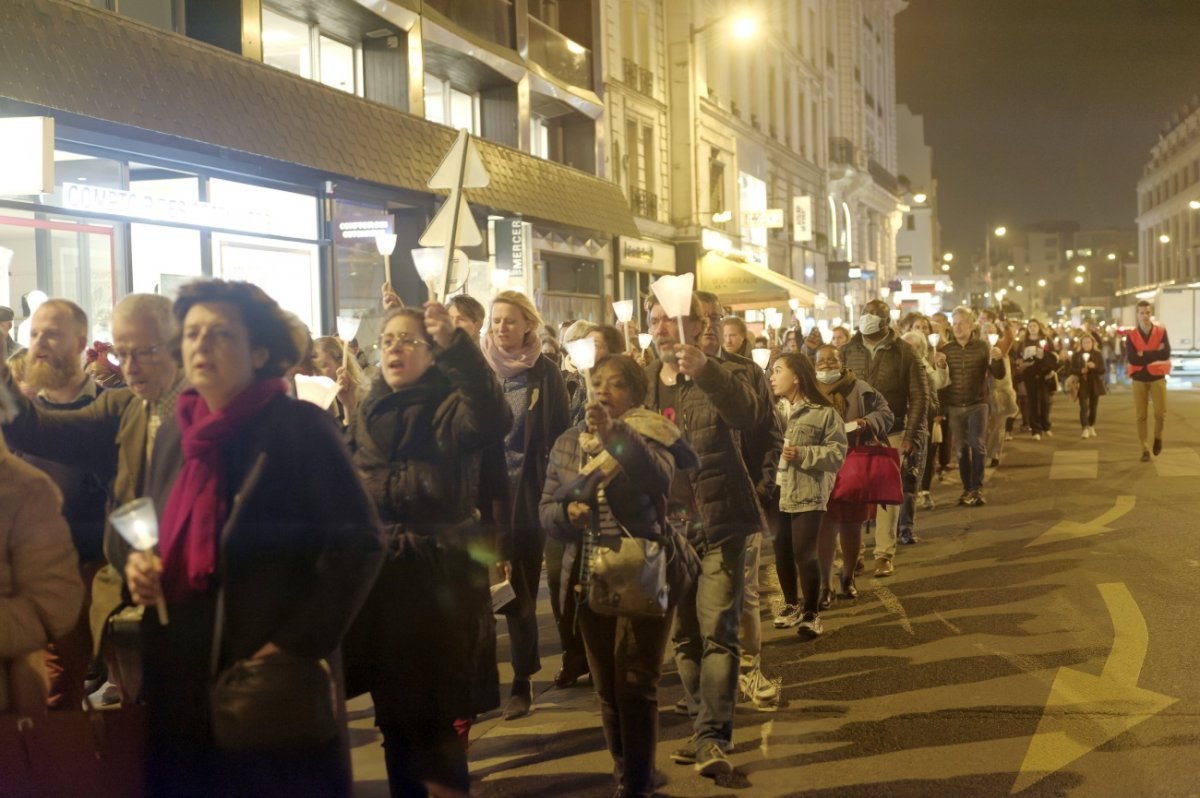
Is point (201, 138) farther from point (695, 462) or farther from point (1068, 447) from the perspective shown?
point (1068, 447)

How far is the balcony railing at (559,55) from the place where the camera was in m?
23.1

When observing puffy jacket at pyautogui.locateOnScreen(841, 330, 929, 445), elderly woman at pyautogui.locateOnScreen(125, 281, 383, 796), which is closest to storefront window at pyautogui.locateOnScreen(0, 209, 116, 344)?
puffy jacket at pyautogui.locateOnScreen(841, 330, 929, 445)

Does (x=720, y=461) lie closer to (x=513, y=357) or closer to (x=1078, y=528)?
(x=513, y=357)

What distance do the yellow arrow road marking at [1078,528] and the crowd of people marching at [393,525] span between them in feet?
10.0

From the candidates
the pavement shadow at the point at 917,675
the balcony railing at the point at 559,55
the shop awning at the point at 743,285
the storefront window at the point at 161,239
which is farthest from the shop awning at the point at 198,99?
the shop awning at the point at 743,285

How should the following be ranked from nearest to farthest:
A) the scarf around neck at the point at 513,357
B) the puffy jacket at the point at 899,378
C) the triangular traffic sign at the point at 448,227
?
1. the scarf around neck at the point at 513,357
2. the triangular traffic sign at the point at 448,227
3. the puffy jacket at the point at 899,378

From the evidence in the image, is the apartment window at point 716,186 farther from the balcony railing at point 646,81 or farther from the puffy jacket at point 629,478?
the puffy jacket at point 629,478

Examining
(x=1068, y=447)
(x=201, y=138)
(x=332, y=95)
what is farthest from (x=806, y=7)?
(x=201, y=138)

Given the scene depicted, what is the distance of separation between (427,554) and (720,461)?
1.68 meters

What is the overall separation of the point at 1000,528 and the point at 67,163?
8994 mm

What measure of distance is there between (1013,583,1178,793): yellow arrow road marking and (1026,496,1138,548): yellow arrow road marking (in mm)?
3742

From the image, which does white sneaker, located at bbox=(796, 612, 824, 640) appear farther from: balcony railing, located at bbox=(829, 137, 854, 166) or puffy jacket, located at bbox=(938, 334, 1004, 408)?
balcony railing, located at bbox=(829, 137, 854, 166)

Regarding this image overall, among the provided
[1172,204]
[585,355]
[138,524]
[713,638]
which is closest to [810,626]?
[713,638]

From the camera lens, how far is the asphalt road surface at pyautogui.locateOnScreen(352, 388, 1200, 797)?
17.1ft
